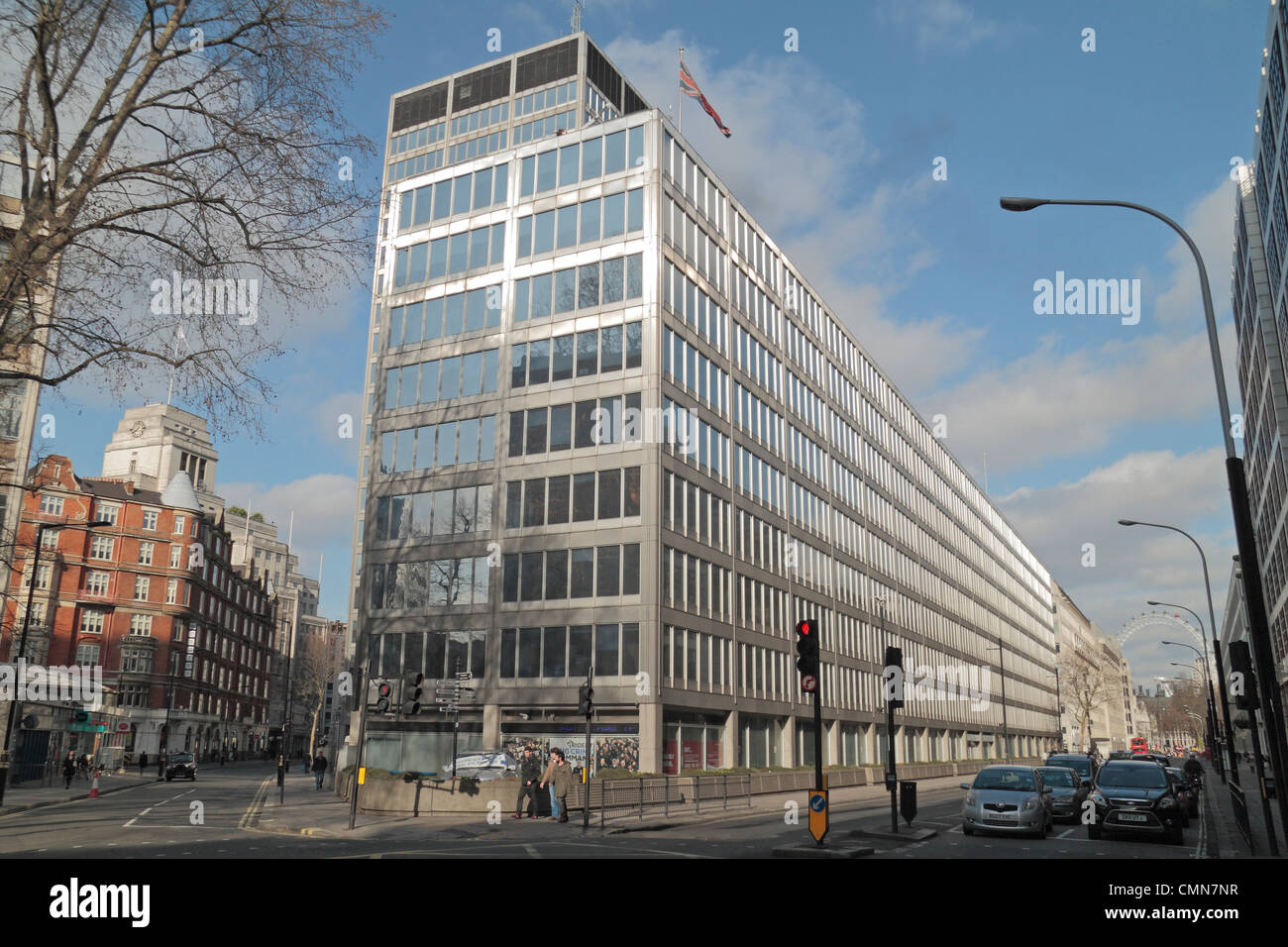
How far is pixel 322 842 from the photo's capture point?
63.6 ft

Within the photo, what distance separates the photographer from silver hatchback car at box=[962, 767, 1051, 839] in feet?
68.0

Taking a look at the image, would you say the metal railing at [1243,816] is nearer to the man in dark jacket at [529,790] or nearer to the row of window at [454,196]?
the man in dark jacket at [529,790]

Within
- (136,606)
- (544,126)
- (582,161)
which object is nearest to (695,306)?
(582,161)

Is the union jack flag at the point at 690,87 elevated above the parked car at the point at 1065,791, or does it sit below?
above

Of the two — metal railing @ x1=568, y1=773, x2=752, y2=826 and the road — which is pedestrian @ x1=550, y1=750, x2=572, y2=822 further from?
A: metal railing @ x1=568, y1=773, x2=752, y2=826

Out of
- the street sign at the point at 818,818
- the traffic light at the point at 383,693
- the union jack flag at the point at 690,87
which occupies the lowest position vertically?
the street sign at the point at 818,818

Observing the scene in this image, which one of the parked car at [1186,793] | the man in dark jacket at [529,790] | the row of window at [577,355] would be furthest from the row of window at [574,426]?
the parked car at [1186,793]

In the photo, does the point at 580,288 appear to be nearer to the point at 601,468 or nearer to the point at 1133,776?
the point at 601,468

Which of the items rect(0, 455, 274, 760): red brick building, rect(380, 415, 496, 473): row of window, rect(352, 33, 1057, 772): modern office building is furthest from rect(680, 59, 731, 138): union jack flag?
rect(0, 455, 274, 760): red brick building

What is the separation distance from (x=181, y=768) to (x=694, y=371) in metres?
40.8

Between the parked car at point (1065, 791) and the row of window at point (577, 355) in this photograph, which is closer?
the parked car at point (1065, 791)

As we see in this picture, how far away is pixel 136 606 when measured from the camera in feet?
262

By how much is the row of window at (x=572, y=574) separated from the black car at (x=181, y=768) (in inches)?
1102

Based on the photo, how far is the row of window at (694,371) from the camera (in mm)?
43188
